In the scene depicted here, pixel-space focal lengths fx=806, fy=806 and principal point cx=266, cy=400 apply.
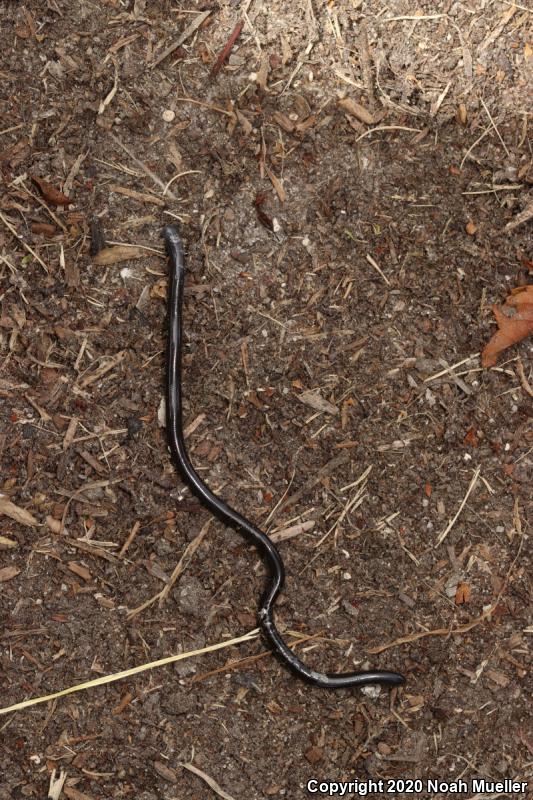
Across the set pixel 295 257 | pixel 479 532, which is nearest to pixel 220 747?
pixel 479 532

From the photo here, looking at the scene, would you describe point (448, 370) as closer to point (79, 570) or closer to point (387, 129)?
point (387, 129)

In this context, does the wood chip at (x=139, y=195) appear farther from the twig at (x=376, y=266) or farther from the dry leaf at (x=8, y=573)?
the dry leaf at (x=8, y=573)

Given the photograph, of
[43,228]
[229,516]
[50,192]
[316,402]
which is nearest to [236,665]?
[229,516]

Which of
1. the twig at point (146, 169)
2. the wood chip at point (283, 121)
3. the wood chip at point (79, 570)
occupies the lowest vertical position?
A: the wood chip at point (79, 570)

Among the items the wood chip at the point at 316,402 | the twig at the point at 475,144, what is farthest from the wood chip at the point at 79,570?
the twig at the point at 475,144

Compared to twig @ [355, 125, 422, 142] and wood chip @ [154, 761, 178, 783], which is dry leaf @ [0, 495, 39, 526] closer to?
wood chip @ [154, 761, 178, 783]

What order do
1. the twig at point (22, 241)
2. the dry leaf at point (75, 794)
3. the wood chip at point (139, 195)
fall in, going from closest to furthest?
1. the dry leaf at point (75, 794)
2. the twig at point (22, 241)
3. the wood chip at point (139, 195)
